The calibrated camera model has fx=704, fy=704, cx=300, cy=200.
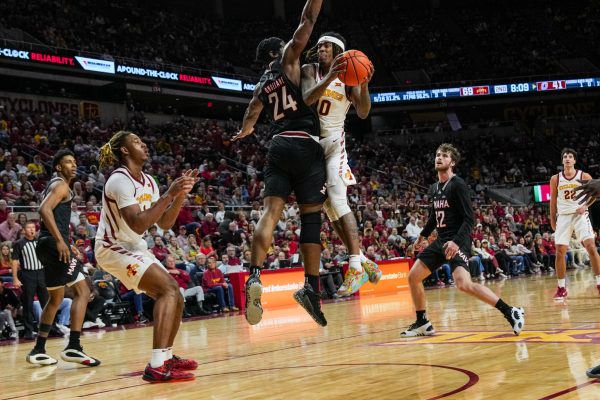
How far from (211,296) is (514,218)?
1674 centimetres

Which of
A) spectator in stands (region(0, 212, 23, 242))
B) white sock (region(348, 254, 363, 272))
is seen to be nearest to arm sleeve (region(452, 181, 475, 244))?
white sock (region(348, 254, 363, 272))

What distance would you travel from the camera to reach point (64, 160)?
737 cm

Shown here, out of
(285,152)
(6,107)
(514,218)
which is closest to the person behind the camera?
(285,152)

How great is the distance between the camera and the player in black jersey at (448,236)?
A: 723 cm

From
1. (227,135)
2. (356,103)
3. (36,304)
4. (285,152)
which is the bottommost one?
(36,304)

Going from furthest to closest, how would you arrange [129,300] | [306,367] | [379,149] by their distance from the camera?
[379,149] < [129,300] < [306,367]

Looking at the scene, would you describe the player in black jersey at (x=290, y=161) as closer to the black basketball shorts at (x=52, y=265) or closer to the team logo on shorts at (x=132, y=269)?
the team logo on shorts at (x=132, y=269)

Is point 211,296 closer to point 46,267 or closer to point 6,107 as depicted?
point 46,267

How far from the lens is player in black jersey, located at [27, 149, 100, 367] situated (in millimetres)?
7098

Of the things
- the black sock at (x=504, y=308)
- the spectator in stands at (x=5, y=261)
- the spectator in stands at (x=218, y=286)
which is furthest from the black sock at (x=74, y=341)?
the spectator in stands at (x=218, y=286)

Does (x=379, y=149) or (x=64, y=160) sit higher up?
(x=379, y=149)

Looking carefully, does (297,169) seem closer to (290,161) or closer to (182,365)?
(290,161)

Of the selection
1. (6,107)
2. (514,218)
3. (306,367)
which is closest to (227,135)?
(6,107)

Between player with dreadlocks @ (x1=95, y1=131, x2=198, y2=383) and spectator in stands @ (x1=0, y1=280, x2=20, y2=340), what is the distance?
5532 mm
